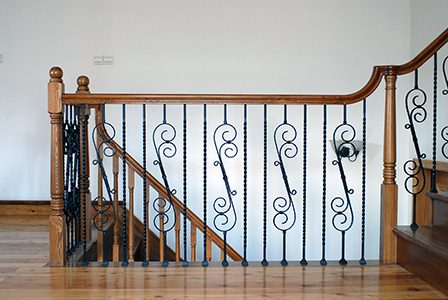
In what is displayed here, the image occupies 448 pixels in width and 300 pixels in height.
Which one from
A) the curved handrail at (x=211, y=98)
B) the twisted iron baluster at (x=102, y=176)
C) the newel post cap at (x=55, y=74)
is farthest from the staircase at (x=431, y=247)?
the newel post cap at (x=55, y=74)

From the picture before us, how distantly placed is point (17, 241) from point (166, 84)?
2.02 metres

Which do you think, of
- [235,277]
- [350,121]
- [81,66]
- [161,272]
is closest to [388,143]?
[235,277]

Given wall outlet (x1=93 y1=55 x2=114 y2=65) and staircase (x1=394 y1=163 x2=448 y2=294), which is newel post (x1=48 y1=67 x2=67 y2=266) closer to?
wall outlet (x1=93 y1=55 x2=114 y2=65)

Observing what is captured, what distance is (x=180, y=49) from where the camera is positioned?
4172 mm

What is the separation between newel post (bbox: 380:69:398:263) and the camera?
8.07 feet

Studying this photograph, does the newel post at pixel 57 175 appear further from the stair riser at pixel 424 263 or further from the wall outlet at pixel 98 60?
the stair riser at pixel 424 263

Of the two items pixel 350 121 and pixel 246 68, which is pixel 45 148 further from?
pixel 350 121

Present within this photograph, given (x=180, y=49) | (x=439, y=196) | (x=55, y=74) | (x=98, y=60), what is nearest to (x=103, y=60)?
(x=98, y=60)

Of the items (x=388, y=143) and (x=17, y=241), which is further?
(x=17, y=241)

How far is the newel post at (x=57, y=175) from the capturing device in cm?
239

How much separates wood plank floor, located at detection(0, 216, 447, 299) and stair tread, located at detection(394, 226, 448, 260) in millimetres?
204

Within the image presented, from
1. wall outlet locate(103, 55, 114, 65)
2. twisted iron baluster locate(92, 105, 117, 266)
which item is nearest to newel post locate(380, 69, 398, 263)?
twisted iron baluster locate(92, 105, 117, 266)

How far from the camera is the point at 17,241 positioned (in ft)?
9.79

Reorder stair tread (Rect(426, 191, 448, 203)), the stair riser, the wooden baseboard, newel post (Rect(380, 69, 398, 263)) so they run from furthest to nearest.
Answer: the wooden baseboard → newel post (Rect(380, 69, 398, 263)) → stair tread (Rect(426, 191, 448, 203)) → the stair riser
